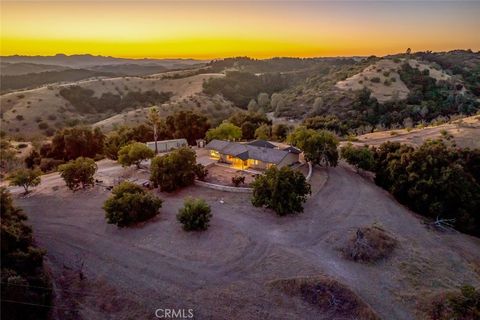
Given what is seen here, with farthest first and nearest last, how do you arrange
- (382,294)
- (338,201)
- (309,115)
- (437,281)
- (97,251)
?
(309,115), (338,201), (97,251), (437,281), (382,294)

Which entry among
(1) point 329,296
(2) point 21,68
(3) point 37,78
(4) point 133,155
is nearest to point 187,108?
(4) point 133,155

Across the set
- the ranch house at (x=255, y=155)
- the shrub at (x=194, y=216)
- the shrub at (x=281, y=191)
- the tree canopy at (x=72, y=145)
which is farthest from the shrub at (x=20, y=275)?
the tree canopy at (x=72, y=145)

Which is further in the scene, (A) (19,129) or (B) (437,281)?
(A) (19,129)

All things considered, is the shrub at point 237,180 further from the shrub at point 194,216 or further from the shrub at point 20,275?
the shrub at point 20,275

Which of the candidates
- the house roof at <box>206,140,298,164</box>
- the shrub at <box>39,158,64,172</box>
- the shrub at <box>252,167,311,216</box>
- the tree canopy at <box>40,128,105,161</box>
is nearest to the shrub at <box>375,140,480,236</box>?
the house roof at <box>206,140,298,164</box>

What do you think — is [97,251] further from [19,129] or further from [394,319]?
[19,129]

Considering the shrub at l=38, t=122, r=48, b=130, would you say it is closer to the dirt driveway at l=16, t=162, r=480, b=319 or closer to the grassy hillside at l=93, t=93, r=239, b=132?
the grassy hillside at l=93, t=93, r=239, b=132

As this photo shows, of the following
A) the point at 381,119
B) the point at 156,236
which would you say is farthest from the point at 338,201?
the point at 381,119
